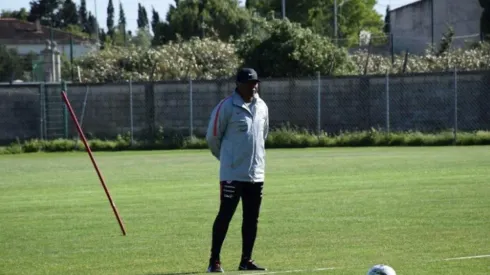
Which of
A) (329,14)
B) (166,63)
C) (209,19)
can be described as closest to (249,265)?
(166,63)

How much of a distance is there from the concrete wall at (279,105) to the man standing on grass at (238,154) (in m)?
25.5

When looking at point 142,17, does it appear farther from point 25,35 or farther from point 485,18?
point 485,18

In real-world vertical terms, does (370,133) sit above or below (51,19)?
below

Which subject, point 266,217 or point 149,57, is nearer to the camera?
point 266,217

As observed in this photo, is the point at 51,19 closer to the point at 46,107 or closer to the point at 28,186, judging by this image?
the point at 46,107

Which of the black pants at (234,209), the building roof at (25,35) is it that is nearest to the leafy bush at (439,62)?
the black pants at (234,209)

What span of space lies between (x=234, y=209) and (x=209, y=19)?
229ft

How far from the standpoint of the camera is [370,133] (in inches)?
1438

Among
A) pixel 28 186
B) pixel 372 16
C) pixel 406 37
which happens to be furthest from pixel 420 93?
pixel 372 16

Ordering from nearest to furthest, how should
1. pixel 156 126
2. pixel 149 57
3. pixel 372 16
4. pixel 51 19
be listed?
1. pixel 156 126
2. pixel 149 57
3. pixel 372 16
4. pixel 51 19

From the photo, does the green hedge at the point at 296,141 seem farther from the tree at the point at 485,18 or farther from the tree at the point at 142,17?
the tree at the point at 142,17

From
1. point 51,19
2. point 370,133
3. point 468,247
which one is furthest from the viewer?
point 51,19

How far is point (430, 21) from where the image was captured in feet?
235

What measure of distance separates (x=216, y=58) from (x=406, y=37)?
21.2 meters
